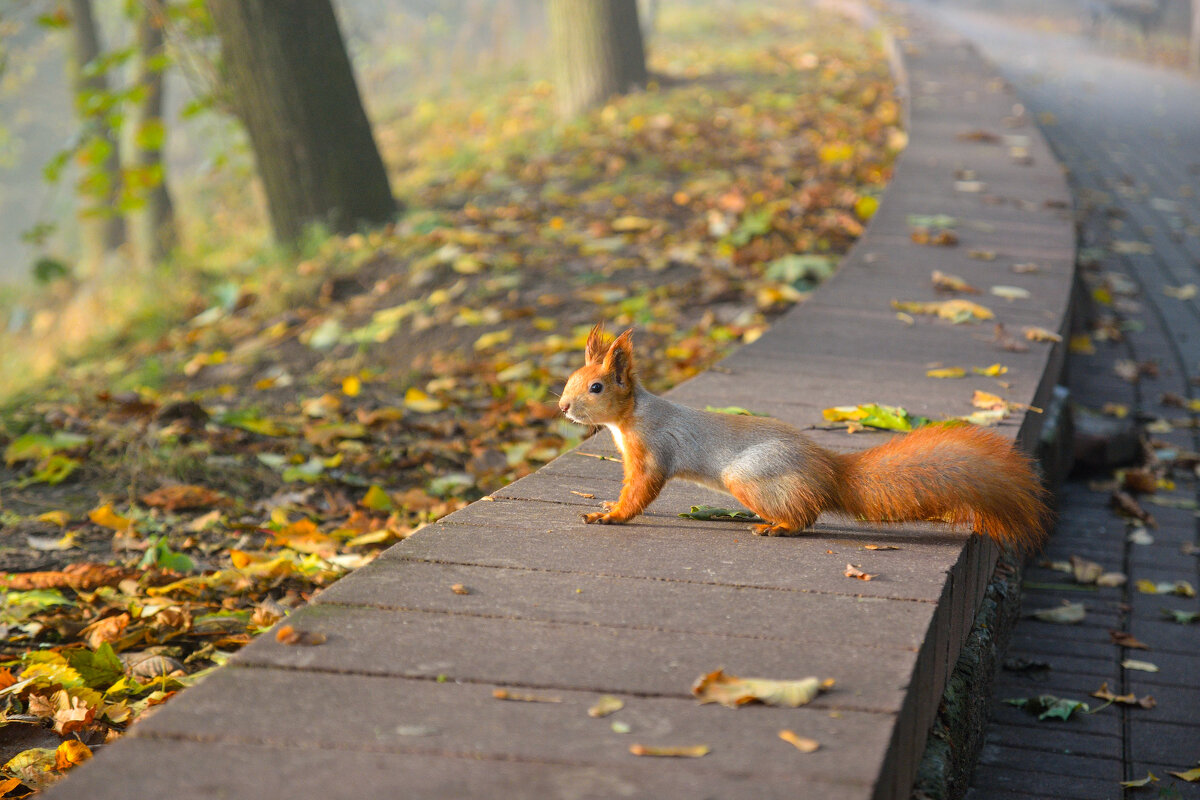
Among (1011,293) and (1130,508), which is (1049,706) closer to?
(1130,508)

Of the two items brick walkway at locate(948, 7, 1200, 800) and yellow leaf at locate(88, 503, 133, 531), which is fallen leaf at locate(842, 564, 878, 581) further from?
yellow leaf at locate(88, 503, 133, 531)

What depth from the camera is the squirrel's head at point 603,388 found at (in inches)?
108

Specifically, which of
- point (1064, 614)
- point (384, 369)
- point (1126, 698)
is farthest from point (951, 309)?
point (384, 369)

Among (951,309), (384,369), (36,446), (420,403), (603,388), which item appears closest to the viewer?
(603,388)

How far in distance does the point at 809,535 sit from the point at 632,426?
509 millimetres

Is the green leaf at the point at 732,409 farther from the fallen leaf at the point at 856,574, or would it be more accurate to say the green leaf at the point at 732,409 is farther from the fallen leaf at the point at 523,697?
the fallen leaf at the point at 523,697

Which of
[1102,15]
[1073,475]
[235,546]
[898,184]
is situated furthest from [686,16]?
[235,546]

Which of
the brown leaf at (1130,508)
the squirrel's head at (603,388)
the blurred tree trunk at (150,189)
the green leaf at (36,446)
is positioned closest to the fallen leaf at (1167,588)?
the brown leaf at (1130,508)

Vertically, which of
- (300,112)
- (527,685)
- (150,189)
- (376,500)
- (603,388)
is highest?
(300,112)

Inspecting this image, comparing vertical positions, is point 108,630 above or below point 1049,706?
above

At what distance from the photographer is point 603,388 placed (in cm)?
273

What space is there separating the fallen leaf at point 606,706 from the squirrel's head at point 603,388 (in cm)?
95

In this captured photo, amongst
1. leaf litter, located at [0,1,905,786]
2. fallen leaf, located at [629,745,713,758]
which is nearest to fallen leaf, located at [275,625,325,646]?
leaf litter, located at [0,1,905,786]

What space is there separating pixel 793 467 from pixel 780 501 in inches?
3.4
